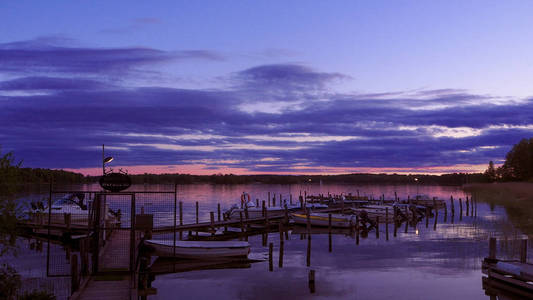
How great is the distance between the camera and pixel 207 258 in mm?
26453

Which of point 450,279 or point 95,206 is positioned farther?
point 450,279

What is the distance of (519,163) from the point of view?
12656cm

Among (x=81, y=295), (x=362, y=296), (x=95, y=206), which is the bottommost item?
(x=362, y=296)

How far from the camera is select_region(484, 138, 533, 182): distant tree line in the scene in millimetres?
121938

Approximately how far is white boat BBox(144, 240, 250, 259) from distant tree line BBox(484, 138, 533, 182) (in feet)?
377

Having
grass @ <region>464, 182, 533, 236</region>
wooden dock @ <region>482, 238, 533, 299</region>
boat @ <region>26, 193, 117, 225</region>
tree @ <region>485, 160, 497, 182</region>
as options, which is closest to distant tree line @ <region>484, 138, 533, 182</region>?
tree @ <region>485, 160, 497, 182</region>

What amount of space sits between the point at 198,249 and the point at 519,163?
403 feet

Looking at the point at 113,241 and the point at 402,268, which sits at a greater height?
the point at 113,241

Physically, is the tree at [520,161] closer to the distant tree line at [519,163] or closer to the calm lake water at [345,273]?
the distant tree line at [519,163]

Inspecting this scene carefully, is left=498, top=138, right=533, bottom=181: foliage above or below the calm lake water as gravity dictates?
above

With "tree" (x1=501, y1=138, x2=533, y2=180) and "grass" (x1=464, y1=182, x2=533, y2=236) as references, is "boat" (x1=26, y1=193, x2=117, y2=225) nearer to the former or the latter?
"grass" (x1=464, y1=182, x2=533, y2=236)

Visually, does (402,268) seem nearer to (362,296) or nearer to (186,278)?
(362,296)

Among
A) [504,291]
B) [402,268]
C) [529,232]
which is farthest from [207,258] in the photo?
[529,232]

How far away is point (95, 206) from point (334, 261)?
57.9 ft
